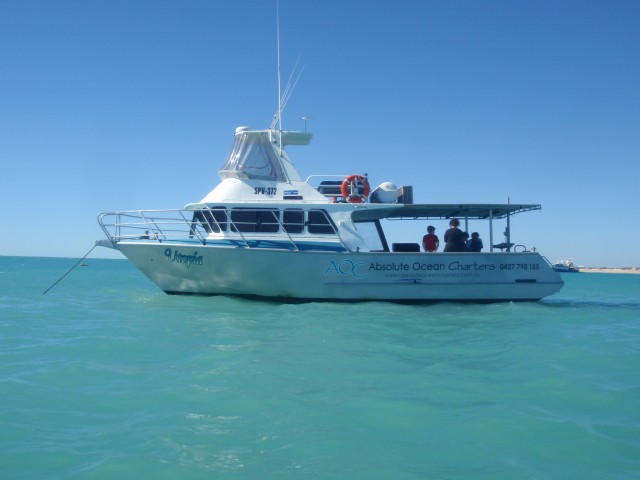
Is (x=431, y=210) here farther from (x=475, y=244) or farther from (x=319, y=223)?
(x=319, y=223)

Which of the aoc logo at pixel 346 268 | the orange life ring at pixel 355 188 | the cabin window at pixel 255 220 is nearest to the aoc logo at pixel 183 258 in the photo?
the cabin window at pixel 255 220

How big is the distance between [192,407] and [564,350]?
4.97m

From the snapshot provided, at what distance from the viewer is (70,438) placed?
146 inches

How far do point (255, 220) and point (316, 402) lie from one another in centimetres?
827

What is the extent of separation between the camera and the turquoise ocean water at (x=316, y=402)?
11.1 ft

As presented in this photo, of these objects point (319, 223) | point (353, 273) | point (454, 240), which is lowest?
point (353, 273)

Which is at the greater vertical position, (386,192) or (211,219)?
(386,192)

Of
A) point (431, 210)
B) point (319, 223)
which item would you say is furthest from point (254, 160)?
point (431, 210)

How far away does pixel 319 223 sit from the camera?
12234mm

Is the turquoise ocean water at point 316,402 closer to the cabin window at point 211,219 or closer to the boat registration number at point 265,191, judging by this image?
the cabin window at point 211,219

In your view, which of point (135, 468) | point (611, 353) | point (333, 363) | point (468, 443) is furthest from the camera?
point (611, 353)

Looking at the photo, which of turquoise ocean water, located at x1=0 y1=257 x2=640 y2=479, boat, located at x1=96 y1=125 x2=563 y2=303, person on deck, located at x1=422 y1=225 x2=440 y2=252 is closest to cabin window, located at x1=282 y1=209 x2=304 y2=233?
boat, located at x1=96 y1=125 x2=563 y2=303

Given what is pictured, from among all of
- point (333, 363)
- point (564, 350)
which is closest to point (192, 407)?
point (333, 363)

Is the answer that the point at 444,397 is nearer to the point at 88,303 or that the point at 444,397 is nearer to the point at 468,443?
the point at 468,443
